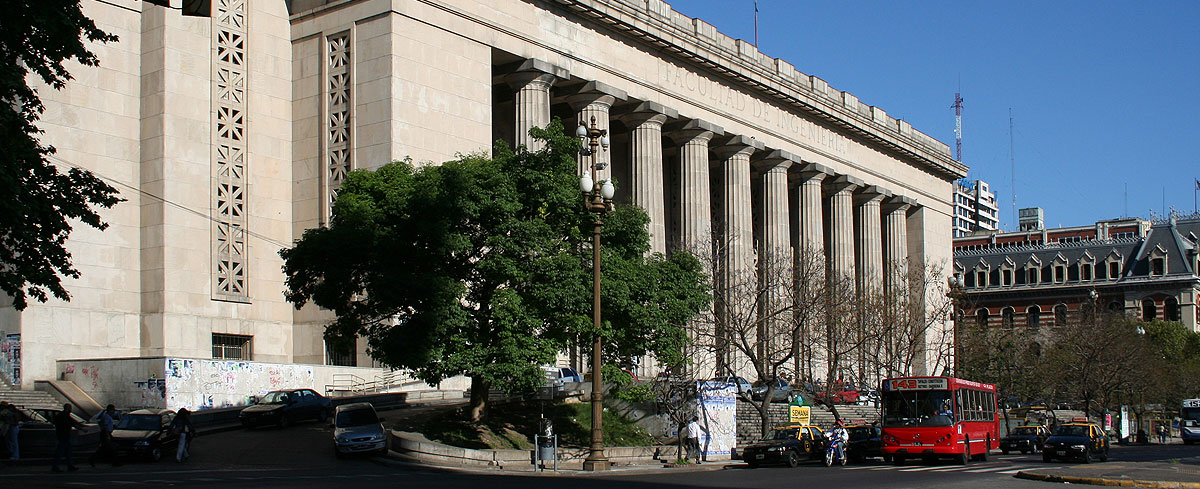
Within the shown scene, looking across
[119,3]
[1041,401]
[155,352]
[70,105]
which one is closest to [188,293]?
[155,352]

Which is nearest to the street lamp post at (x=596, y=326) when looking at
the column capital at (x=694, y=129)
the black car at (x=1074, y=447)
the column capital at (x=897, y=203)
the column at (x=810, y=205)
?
the black car at (x=1074, y=447)

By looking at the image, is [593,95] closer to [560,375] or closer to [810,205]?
[560,375]

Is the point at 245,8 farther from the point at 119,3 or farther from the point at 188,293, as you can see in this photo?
the point at 188,293

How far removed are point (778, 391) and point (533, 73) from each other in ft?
62.6

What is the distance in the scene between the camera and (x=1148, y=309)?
4589 inches

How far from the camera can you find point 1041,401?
88062mm

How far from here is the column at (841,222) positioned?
83938 mm

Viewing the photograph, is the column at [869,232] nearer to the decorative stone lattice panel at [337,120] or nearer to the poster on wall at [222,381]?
the decorative stone lattice panel at [337,120]

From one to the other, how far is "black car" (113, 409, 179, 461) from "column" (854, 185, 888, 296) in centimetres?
6055

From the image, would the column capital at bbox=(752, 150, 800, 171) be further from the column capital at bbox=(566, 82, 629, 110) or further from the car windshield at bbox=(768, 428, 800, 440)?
the car windshield at bbox=(768, 428, 800, 440)

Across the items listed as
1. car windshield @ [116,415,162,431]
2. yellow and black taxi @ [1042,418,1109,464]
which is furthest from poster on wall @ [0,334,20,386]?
yellow and black taxi @ [1042,418,1109,464]

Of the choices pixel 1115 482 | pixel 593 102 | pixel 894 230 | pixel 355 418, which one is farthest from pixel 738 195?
pixel 1115 482

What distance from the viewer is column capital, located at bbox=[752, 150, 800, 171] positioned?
76.4m

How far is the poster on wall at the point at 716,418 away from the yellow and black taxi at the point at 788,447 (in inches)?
68.4
